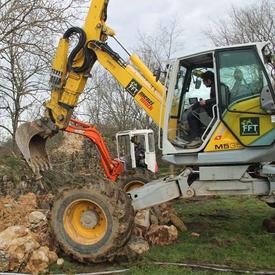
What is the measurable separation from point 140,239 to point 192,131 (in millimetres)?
1842

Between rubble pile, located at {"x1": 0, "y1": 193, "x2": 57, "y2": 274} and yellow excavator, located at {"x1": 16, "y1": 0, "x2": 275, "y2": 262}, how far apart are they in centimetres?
31

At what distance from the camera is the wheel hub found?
7.23 metres

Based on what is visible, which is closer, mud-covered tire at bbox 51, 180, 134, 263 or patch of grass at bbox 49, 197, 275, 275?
patch of grass at bbox 49, 197, 275, 275

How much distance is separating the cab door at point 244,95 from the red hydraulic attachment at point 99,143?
19.1 feet

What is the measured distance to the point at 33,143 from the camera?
877 cm

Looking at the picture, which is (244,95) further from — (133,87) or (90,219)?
(90,219)

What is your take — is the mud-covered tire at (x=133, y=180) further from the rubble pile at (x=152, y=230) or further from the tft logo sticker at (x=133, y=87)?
the tft logo sticker at (x=133, y=87)

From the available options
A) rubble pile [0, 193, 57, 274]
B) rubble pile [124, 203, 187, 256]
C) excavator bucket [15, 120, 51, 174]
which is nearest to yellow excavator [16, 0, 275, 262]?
rubble pile [0, 193, 57, 274]

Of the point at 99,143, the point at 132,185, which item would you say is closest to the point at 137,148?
the point at 99,143

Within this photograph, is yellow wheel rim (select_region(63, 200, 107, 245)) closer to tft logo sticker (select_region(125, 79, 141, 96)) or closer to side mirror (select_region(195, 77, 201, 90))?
tft logo sticker (select_region(125, 79, 141, 96))

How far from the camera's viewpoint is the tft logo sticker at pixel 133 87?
8.17 m

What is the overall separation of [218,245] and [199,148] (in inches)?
62.3

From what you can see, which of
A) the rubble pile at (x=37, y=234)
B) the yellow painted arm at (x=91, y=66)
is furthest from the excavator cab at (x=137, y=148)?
the yellow painted arm at (x=91, y=66)

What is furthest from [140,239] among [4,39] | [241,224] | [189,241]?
[4,39]
